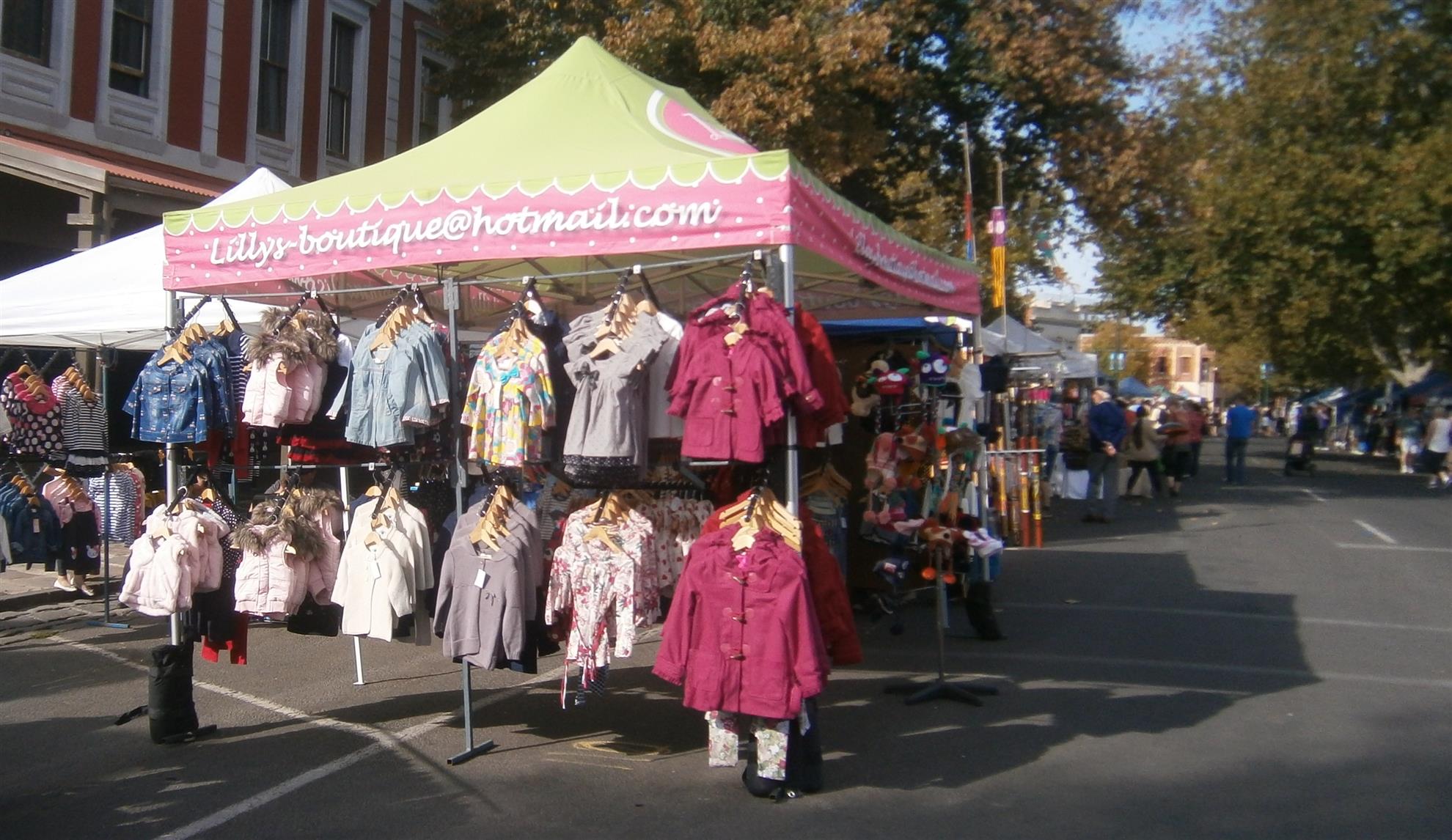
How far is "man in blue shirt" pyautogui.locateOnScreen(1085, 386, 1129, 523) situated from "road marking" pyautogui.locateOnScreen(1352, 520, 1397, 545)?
11.0ft

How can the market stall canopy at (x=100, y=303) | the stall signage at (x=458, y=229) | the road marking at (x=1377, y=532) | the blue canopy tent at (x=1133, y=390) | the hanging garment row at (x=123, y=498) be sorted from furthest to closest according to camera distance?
the blue canopy tent at (x=1133, y=390) < the road marking at (x=1377, y=532) < the hanging garment row at (x=123, y=498) < the market stall canopy at (x=100, y=303) < the stall signage at (x=458, y=229)

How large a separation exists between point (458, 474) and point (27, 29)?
12.2m

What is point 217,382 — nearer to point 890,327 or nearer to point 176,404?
point 176,404

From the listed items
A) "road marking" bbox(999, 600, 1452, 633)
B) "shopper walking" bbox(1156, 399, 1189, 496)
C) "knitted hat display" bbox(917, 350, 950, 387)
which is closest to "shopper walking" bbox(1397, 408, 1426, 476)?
"shopper walking" bbox(1156, 399, 1189, 496)

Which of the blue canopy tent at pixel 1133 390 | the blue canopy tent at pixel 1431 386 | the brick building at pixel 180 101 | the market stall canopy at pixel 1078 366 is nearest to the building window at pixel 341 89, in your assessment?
the brick building at pixel 180 101

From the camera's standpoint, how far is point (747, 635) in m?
5.20

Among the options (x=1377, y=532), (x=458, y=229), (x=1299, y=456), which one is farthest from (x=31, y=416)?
(x=1299, y=456)

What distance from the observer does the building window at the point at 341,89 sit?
20078 mm

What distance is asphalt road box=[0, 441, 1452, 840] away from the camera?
5.20 meters

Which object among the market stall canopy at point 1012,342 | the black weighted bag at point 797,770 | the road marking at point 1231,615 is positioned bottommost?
the black weighted bag at point 797,770

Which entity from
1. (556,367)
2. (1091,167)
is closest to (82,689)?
(556,367)

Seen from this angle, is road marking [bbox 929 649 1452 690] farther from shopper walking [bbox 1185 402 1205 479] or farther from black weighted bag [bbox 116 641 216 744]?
shopper walking [bbox 1185 402 1205 479]

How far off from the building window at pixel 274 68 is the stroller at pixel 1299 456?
24540 millimetres

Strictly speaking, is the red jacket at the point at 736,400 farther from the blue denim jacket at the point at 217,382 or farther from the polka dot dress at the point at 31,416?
the polka dot dress at the point at 31,416
